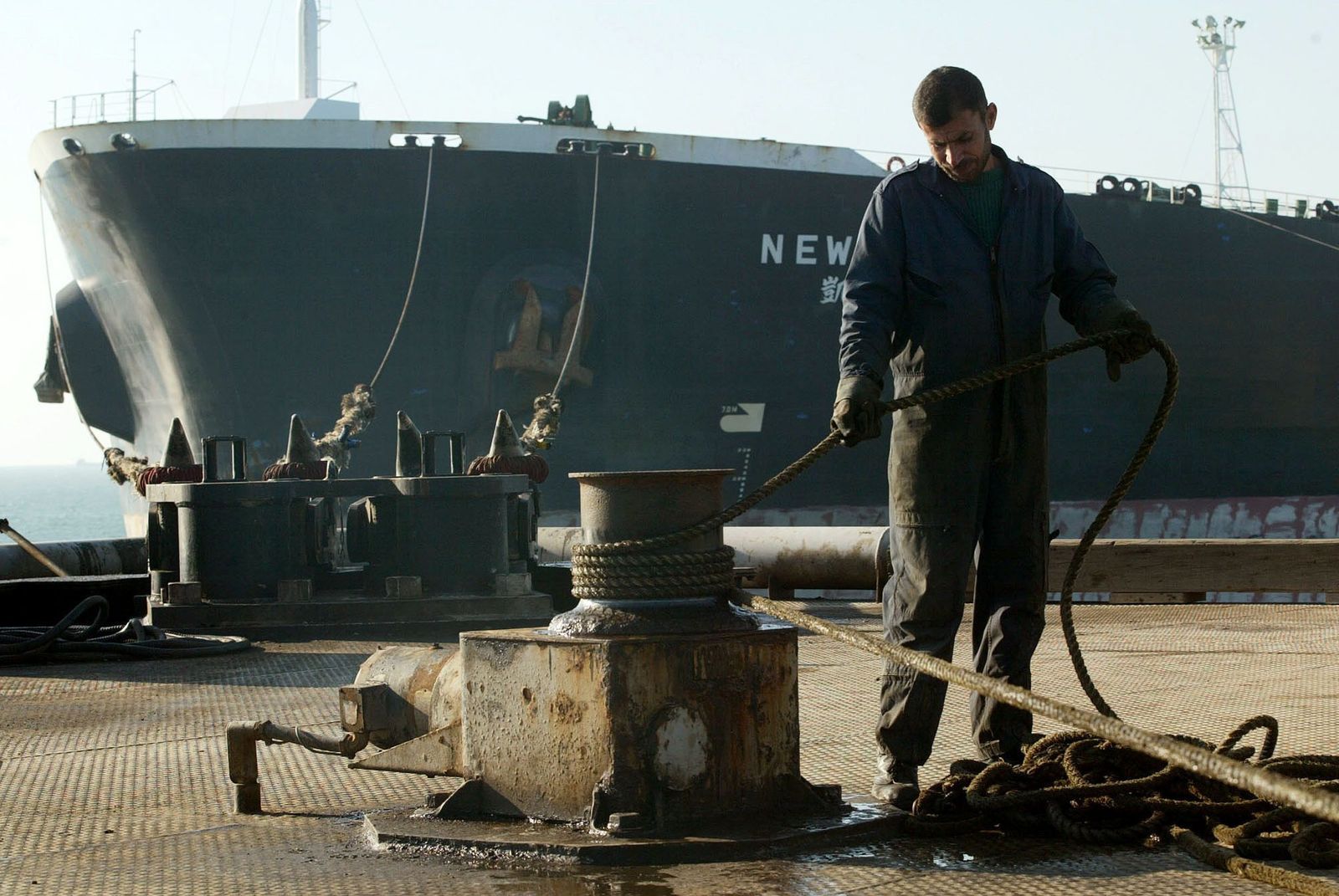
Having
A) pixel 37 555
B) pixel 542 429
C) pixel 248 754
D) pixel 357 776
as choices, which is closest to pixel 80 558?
pixel 37 555

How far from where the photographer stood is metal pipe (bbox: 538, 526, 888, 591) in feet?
26.3

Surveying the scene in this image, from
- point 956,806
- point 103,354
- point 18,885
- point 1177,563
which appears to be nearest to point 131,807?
point 18,885

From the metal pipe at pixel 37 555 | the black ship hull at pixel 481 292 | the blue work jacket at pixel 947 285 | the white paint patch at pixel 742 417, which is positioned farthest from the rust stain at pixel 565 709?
the white paint patch at pixel 742 417

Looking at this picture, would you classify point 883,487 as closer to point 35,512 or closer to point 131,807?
point 131,807

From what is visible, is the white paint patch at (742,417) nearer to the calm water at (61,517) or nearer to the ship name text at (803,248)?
the ship name text at (803,248)

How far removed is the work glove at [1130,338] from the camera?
2.91 meters

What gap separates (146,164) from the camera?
16.5 metres

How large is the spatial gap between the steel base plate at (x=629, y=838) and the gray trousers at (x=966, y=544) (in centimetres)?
32

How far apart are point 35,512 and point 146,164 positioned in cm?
9855

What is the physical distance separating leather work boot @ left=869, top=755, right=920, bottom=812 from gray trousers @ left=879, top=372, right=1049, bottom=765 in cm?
2

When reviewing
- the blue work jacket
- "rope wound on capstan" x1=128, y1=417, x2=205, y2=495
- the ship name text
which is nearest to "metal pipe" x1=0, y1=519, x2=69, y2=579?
"rope wound on capstan" x1=128, y1=417, x2=205, y2=495

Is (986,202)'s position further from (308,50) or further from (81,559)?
(308,50)

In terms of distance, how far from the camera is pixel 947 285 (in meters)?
3.00

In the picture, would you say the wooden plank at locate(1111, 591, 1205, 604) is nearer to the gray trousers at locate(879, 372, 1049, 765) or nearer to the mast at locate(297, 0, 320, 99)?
the gray trousers at locate(879, 372, 1049, 765)
